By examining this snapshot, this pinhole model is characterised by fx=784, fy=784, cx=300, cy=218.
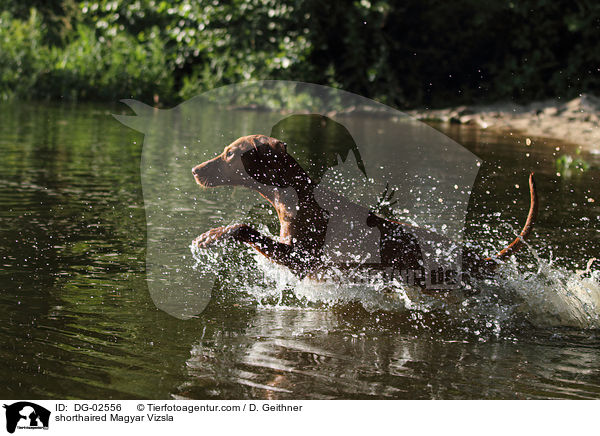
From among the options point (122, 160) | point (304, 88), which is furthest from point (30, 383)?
point (304, 88)

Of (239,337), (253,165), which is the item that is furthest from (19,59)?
(239,337)

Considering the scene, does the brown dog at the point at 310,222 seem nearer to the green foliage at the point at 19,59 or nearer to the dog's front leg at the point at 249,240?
the dog's front leg at the point at 249,240

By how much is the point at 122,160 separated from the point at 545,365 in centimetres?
829

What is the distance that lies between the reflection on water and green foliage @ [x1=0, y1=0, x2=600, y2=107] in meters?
14.9

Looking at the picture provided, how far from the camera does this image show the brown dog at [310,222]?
5.04 m

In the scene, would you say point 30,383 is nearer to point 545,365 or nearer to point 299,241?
point 299,241

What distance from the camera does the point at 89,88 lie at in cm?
2208

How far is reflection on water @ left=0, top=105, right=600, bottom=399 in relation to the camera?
3.89 m

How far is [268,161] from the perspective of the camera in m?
5.02

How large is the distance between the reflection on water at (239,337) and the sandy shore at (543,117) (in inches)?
361

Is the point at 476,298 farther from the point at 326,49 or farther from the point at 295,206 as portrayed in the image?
the point at 326,49
